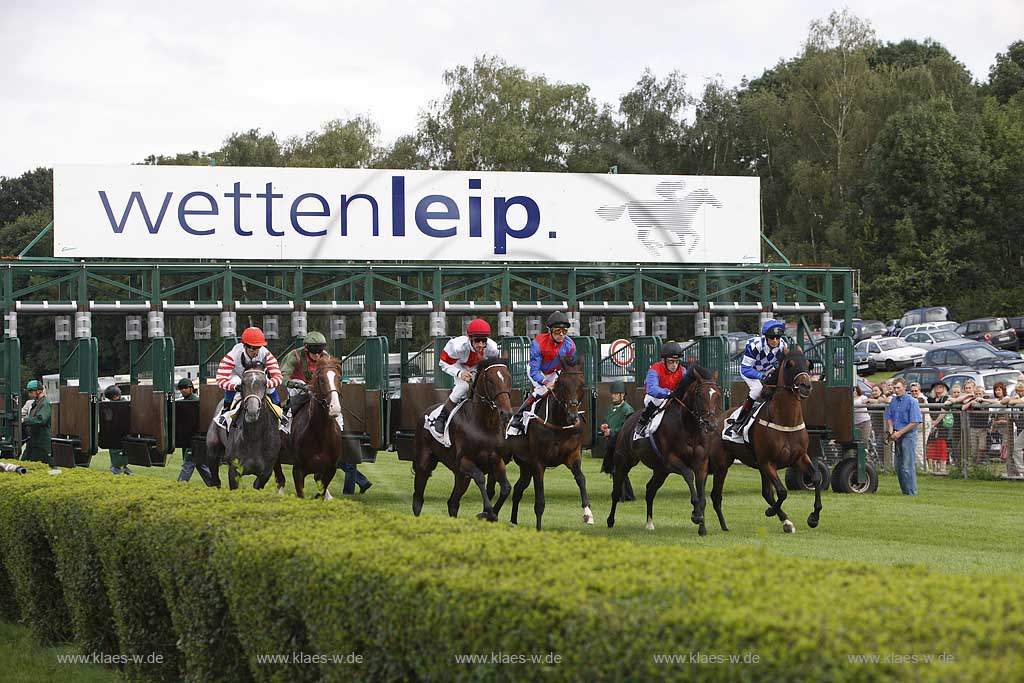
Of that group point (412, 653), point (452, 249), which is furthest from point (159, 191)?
point (412, 653)

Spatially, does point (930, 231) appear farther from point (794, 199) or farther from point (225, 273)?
point (225, 273)

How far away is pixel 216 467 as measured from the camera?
43.7ft

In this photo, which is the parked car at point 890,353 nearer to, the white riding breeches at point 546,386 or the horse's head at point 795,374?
the horse's head at point 795,374

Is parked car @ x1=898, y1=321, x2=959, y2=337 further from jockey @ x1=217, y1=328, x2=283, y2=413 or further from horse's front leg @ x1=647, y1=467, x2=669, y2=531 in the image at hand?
jockey @ x1=217, y1=328, x2=283, y2=413

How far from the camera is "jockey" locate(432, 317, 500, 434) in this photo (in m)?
12.6

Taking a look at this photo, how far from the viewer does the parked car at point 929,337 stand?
4338cm

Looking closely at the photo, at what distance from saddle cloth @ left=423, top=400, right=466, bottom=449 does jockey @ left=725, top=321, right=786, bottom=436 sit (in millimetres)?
2926

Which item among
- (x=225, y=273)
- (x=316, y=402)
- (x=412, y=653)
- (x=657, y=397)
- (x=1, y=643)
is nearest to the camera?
(x=412, y=653)

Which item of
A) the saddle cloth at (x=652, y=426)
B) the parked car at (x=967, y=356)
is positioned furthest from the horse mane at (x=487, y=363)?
the parked car at (x=967, y=356)

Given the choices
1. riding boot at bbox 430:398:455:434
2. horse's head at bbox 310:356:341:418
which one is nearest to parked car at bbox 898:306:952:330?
riding boot at bbox 430:398:455:434

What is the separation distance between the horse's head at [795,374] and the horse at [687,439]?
2.20ft

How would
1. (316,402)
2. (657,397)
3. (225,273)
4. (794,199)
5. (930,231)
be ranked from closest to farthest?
1. (316,402)
2. (657,397)
3. (225,273)
4. (930,231)
5. (794,199)

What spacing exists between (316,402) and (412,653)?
318 inches

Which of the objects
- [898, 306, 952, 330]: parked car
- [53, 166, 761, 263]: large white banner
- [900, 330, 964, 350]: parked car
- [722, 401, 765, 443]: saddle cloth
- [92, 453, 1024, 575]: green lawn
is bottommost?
[92, 453, 1024, 575]: green lawn
